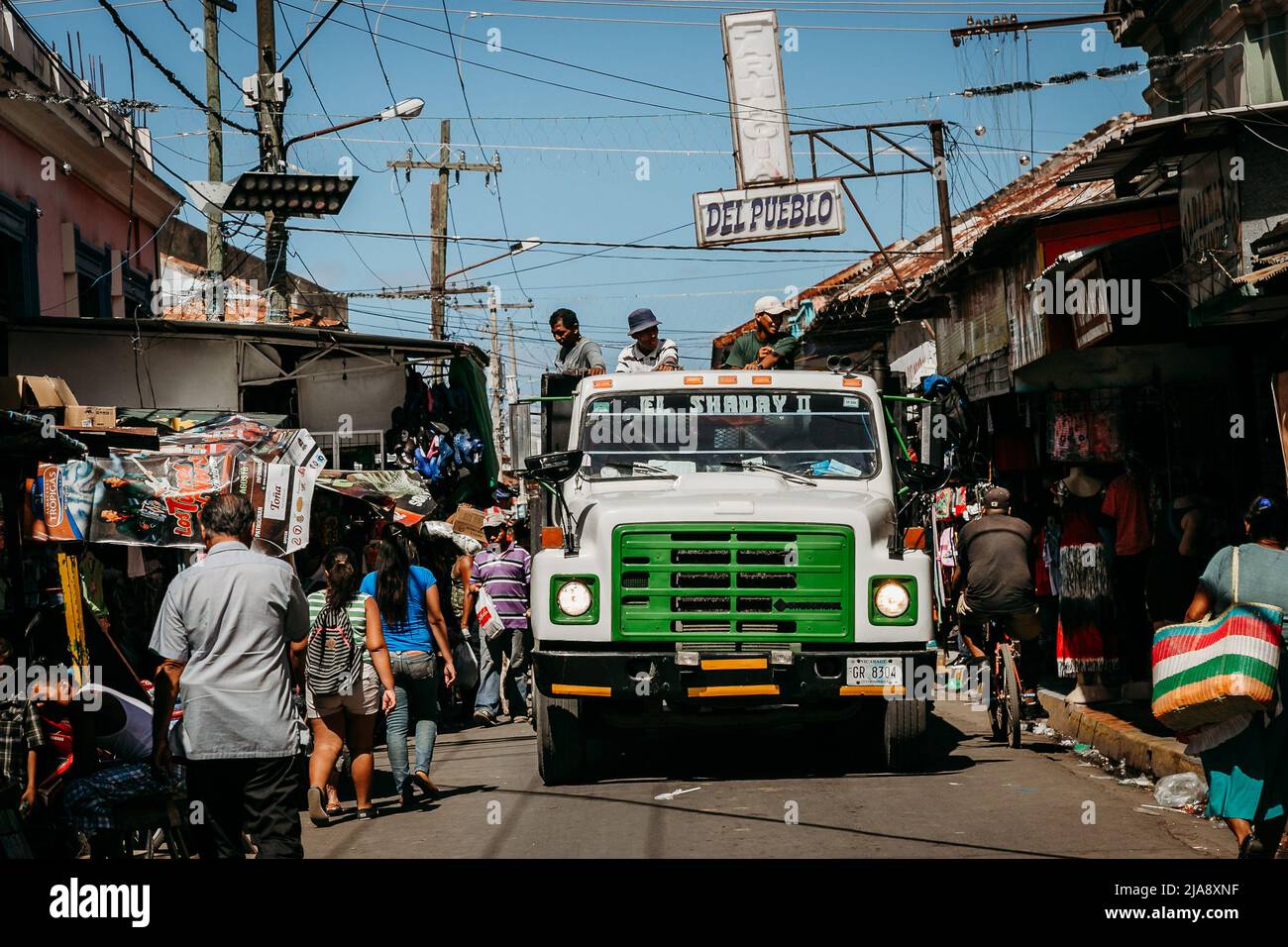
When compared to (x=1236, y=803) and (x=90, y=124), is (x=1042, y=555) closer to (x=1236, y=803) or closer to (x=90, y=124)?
(x=1236, y=803)

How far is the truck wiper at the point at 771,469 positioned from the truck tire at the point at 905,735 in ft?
5.29

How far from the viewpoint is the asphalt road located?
791 centimetres

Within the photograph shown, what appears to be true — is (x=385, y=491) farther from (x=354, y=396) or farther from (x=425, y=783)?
(x=425, y=783)

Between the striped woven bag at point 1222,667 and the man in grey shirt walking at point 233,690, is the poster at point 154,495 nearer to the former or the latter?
the man in grey shirt walking at point 233,690

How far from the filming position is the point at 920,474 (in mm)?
10492

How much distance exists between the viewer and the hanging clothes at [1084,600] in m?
13.3

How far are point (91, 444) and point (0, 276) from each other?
6785 millimetres

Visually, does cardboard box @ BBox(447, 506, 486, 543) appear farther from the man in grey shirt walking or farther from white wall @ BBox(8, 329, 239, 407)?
the man in grey shirt walking

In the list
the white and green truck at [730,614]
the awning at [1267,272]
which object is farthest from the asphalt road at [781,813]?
the awning at [1267,272]

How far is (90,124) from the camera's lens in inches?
703

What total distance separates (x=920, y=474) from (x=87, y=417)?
5.77 metres

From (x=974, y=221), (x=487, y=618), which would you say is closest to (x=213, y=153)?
(x=487, y=618)

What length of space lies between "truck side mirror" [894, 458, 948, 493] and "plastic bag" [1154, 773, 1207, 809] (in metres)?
2.41
